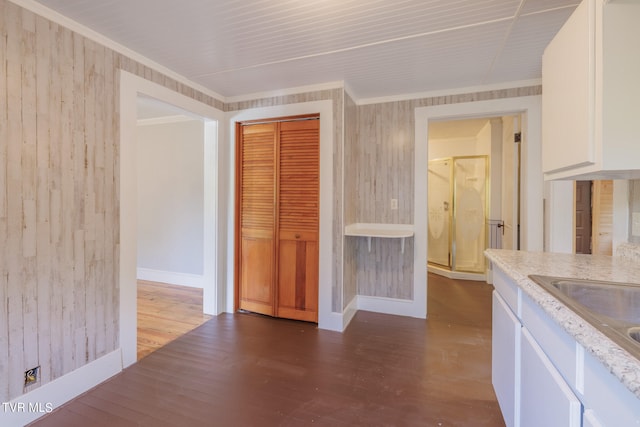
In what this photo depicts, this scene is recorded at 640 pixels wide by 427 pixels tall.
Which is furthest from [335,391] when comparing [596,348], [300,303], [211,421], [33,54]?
[33,54]

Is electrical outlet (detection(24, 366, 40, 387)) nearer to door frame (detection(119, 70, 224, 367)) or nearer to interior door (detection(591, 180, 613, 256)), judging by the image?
door frame (detection(119, 70, 224, 367))

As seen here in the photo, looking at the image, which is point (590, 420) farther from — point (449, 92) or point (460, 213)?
point (460, 213)

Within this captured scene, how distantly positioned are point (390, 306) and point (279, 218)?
154 centimetres

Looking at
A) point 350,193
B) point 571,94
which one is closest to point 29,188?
point 350,193

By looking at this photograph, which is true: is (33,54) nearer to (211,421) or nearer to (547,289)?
(211,421)

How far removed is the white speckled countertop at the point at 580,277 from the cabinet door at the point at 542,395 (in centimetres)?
20

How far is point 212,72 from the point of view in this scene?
252cm

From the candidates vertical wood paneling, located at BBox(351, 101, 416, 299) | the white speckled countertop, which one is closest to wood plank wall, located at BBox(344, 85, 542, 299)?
vertical wood paneling, located at BBox(351, 101, 416, 299)

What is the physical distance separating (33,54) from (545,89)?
2.81 metres

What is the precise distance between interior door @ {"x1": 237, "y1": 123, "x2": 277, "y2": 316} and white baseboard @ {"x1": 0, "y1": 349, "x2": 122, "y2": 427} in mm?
1313

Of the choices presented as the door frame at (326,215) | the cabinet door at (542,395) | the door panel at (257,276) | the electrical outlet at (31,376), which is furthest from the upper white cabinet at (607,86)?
the electrical outlet at (31,376)

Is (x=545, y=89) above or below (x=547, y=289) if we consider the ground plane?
above

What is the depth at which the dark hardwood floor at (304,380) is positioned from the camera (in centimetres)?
164

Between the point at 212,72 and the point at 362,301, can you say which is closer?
the point at 212,72
